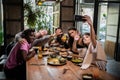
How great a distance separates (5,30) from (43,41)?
2703 millimetres

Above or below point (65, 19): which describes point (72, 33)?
below

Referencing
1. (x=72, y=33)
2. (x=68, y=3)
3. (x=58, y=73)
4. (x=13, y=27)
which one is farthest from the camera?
(x=68, y=3)

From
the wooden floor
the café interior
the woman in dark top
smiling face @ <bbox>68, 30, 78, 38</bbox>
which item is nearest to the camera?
the woman in dark top

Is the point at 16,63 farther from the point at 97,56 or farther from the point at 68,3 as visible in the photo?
the point at 68,3

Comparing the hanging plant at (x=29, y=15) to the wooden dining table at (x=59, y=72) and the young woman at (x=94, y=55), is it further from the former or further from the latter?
the young woman at (x=94, y=55)

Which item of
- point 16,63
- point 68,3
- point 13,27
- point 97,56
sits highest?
point 68,3

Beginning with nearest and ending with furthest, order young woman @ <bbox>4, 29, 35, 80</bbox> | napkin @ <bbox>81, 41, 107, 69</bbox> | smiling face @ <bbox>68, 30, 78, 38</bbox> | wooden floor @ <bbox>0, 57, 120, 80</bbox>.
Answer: napkin @ <bbox>81, 41, 107, 69</bbox>, young woman @ <bbox>4, 29, 35, 80</bbox>, smiling face @ <bbox>68, 30, 78, 38</bbox>, wooden floor @ <bbox>0, 57, 120, 80</bbox>

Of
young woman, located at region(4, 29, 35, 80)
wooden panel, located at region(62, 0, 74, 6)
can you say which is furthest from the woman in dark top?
wooden panel, located at region(62, 0, 74, 6)

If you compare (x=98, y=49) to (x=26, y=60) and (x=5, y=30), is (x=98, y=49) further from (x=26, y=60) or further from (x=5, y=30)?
(x=5, y=30)

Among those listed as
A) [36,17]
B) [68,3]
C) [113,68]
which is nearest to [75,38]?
[113,68]

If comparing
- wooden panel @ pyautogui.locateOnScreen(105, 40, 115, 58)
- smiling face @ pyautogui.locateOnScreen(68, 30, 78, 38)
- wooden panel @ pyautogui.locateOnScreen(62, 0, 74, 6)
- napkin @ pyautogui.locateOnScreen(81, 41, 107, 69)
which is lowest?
wooden panel @ pyautogui.locateOnScreen(105, 40, 115, 58)

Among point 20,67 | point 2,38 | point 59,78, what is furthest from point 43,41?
point 2,38

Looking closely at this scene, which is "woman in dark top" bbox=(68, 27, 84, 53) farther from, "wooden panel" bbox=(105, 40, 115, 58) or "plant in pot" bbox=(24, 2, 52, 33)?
"wooden panel" bbox=(105, 40, 115, 58)

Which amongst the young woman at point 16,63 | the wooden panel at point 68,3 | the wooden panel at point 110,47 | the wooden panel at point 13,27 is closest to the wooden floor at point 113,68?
the young woman at point 16,63
